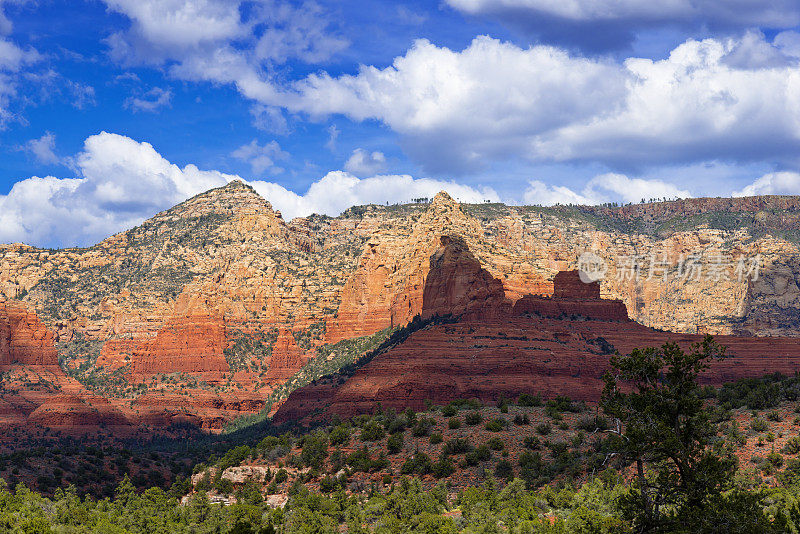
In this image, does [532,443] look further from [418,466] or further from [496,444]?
[418,466]

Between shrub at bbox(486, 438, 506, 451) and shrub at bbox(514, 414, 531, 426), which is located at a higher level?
shrub at bbox(514, 414, 531, 426)

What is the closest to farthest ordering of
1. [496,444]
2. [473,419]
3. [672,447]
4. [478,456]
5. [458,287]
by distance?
[672,447]
[478,456]
[496,444]
[473,419]
[458,287]

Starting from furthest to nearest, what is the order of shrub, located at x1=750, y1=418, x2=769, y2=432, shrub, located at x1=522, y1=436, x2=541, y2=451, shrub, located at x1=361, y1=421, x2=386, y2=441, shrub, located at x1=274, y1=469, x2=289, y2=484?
shrub, located at x1=361, y1=421, x2=386, y2=441, shrub, located at x1=274, y1=469, x2=289, y2=484, shrub, located at x1=522, y1=436, x2=541, y2=451, shrub, located at x1=750, y1=418, x2=769, y2=432

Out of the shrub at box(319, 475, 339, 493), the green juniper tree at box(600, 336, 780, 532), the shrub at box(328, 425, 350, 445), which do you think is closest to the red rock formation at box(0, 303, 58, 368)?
the shrub at box(328, 425, 350, 445)

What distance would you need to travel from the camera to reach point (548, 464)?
76.3 meters

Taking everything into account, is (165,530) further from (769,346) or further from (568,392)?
(769,346)

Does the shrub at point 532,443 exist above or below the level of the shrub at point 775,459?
below

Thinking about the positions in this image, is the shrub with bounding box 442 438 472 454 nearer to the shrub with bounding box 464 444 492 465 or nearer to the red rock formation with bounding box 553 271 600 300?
the shrub with bounding box 464 444 492 465

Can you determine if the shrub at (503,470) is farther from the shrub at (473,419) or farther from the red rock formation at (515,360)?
the red rock formation at (515,360)

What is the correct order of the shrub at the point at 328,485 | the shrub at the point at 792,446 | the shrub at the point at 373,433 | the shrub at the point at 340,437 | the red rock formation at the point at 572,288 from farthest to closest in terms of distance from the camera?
the red rock formation at the point at 572,288 → the shrub at the point at 340,437 → the shrub at the point at 373,433 → the shrub at the point at 328,485 → the shrub at the point at 792,446

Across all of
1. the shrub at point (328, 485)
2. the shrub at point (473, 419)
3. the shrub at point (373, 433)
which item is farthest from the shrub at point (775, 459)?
the shrub at point (373, 433)

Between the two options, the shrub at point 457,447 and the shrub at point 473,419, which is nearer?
the shrub at point 457,447

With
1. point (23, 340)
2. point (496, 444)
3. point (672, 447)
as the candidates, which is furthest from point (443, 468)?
point (23, 340)

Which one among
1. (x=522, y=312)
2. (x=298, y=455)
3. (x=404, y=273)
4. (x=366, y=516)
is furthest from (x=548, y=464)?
(x=404, y=273)
